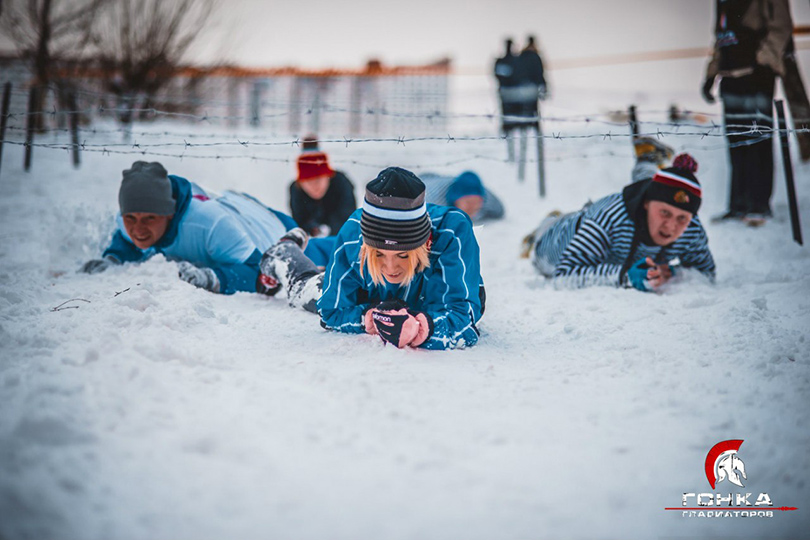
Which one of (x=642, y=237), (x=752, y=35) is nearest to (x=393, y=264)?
(x=642, y=237)

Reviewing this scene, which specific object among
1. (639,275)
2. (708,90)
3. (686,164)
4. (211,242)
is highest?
(708,90)

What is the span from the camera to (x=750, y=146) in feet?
16.9

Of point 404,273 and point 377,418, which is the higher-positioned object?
point 404,273

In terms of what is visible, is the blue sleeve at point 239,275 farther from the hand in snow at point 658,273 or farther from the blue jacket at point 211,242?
the hand in snow at point 658,273

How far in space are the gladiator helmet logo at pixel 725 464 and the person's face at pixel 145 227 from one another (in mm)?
3082

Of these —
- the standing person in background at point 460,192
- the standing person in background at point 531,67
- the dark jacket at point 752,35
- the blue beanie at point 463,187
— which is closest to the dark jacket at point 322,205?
the standing person in background at point 460,192

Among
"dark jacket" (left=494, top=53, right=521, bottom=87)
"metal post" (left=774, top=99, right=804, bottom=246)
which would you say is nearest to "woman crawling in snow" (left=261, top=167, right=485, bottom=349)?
"metal post" (left=774, top=99, right=804, bottom=246)

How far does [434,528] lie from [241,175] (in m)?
7.26

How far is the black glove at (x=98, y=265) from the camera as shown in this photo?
11.8 feet

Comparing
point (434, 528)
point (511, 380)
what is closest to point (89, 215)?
point (511, 380)

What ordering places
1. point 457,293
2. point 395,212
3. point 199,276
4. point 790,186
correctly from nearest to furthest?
point 395,212, point 457,293, point 199,276, point 790,186

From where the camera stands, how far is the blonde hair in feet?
7.95

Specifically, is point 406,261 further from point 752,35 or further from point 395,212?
point 752,35

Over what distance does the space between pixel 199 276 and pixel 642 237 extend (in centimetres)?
273
